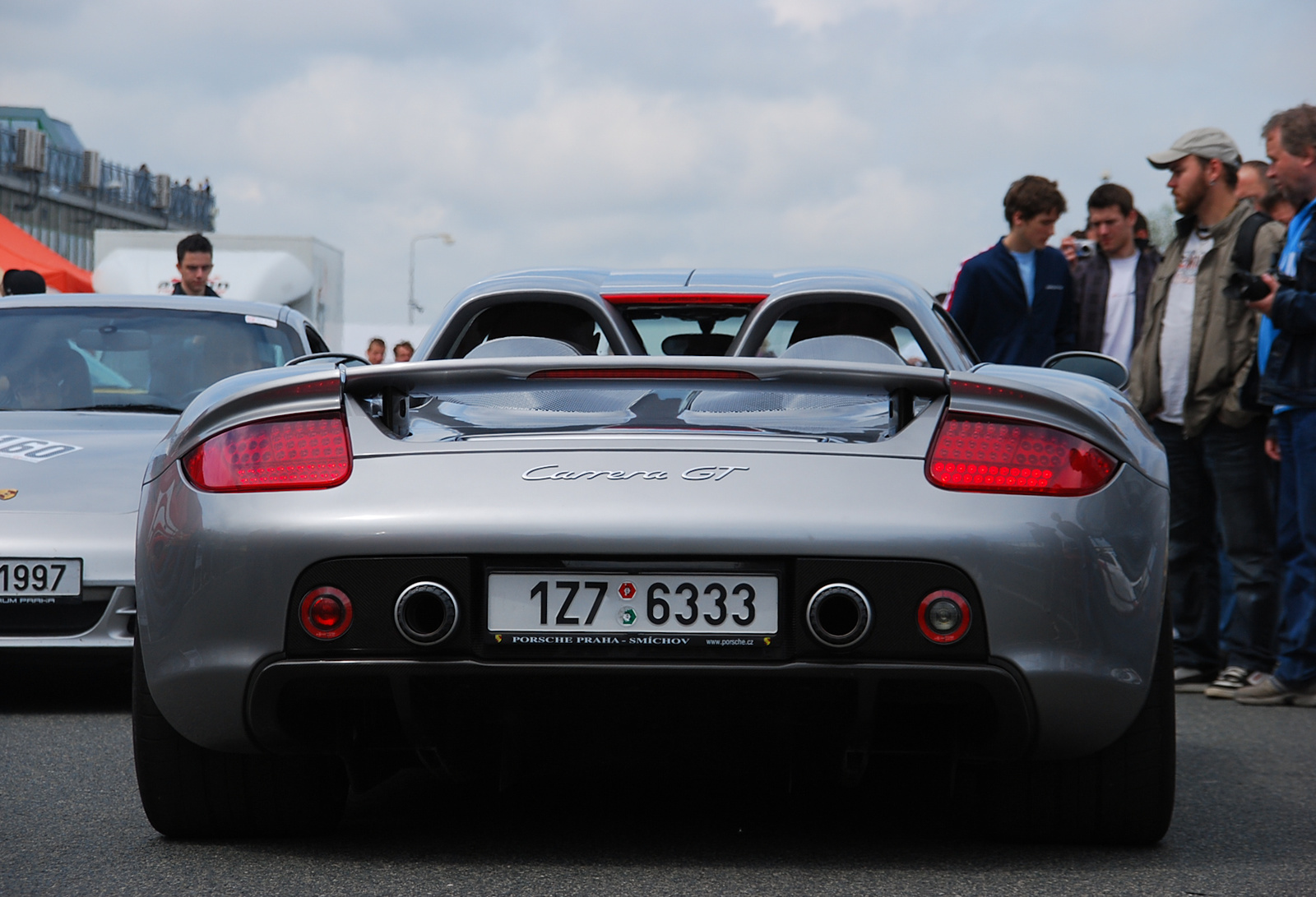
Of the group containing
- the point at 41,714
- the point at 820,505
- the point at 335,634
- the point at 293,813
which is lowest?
the point at 41,714

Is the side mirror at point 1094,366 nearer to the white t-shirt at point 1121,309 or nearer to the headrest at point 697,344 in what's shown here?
the headrest at point 697,344

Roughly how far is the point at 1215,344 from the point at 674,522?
4.10 metres

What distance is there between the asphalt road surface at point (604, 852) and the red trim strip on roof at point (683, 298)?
1.23 metres

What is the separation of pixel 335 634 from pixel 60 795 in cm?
134

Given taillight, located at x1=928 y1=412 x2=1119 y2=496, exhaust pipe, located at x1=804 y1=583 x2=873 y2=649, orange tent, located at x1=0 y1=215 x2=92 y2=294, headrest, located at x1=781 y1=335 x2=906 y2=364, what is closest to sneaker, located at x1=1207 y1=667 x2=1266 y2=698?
headrest, located at x1=781 y1=335 x2=906 y2=364

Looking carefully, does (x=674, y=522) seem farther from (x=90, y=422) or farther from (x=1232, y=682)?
(x=1232, y=682)

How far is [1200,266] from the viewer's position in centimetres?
636

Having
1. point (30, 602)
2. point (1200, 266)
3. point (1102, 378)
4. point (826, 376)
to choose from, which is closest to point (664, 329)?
point (1102, 378)

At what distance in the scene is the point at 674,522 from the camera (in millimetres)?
2723

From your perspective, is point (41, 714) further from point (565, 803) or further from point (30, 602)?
point (565, 803)

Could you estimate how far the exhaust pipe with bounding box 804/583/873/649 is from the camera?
2730mm

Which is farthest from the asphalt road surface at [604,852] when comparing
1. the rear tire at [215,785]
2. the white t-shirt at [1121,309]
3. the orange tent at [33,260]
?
the orange tent at [33,260]

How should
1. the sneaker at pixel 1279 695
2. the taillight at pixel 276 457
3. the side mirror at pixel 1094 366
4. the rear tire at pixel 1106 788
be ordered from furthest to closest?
the sneaker at pixel 1279 695 → the side mirror at pixel 1094 366 → the rear tire at pixel 1106 788 → the taillight at pixel 276 457

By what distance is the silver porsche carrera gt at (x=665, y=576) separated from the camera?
9.00 feet
